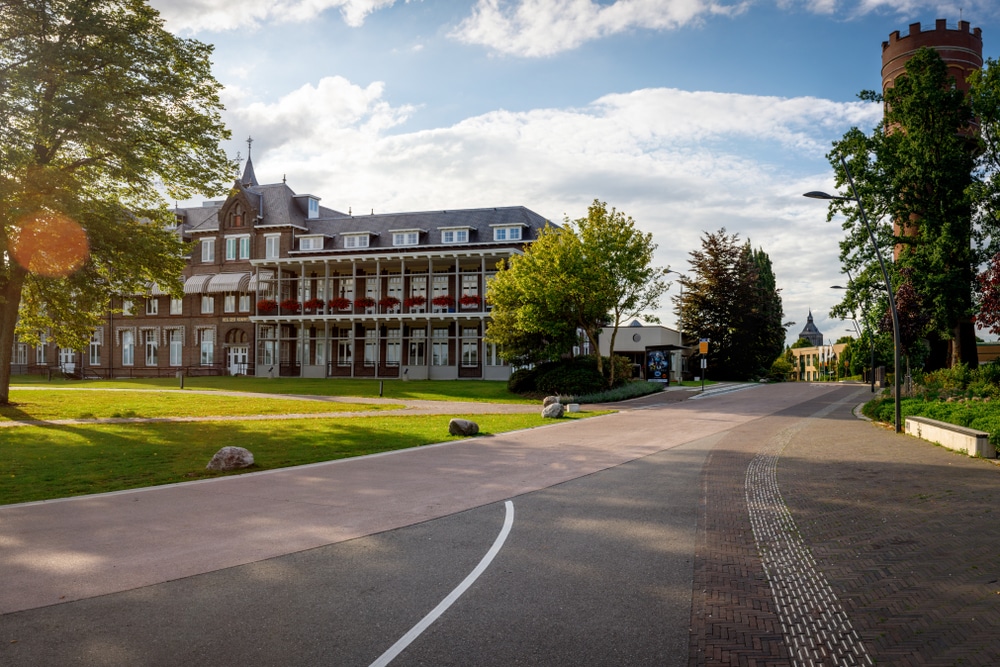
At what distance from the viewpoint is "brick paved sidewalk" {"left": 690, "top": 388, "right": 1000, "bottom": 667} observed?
5031 mm

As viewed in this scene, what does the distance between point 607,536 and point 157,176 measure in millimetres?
22999

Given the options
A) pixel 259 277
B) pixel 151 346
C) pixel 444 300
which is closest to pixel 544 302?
pixel 444 300

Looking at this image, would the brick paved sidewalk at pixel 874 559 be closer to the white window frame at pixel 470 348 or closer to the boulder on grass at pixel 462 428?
the boulder on grass at pixel 462 428

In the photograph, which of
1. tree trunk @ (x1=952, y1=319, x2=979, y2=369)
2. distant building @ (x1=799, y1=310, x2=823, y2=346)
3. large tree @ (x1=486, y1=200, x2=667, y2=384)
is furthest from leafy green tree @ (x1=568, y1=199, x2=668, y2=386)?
distant building @ (x1=799, y1=310, x2=823, y2=346)

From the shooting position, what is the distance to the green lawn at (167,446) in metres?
11.5

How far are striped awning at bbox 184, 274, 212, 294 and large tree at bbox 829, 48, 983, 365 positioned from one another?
46.3 meters

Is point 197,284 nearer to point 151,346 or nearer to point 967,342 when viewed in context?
point 151,346

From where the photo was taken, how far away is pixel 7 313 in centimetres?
2425

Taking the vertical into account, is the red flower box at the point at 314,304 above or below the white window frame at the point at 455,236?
below

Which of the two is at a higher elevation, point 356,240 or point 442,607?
point 356,240

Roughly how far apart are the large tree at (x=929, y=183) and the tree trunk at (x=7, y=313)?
110 feet

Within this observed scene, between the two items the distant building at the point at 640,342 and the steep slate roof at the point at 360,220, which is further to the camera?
the distant building at the point at 640,342

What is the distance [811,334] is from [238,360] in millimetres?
164681

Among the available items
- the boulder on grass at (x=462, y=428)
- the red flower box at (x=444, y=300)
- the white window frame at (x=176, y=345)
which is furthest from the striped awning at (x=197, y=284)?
the boulder on grass at (x=462, y=428)
